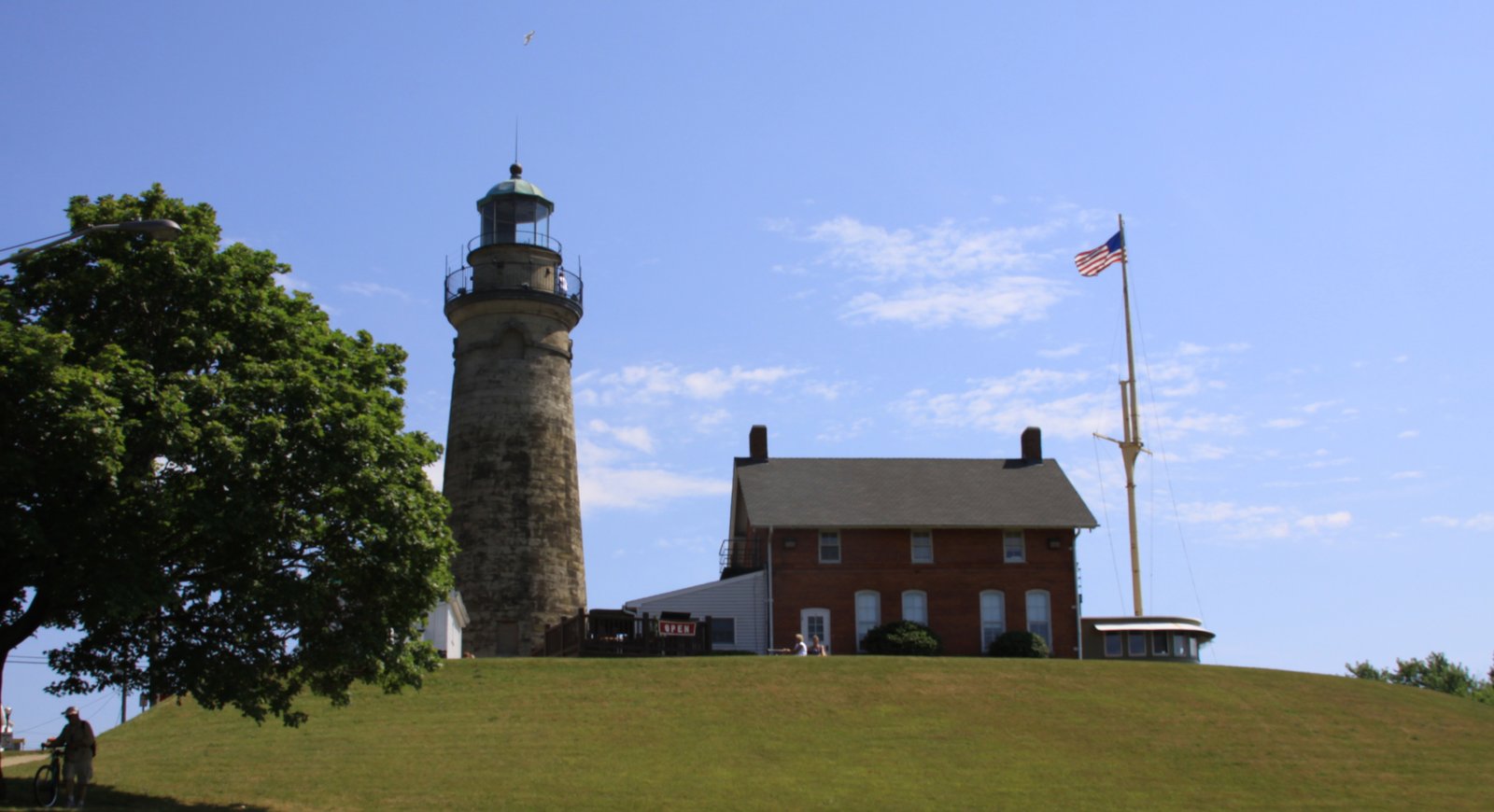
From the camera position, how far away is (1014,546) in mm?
50125

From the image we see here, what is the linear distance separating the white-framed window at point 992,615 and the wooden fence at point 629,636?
1103cm

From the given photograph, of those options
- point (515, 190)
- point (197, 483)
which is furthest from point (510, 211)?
point (197, 483)

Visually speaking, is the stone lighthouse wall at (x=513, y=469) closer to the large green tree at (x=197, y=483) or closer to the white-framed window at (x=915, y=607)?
the white-framed window at (x=915, y=607)

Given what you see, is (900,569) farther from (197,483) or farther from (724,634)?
(197,483)

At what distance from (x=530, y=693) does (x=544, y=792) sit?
323 inches

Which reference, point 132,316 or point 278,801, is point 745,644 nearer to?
point 278,801

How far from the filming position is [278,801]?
83.0 ft

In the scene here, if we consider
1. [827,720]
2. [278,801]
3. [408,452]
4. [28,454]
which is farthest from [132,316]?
[827,720]

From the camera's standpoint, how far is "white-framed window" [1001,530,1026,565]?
49.9 metres

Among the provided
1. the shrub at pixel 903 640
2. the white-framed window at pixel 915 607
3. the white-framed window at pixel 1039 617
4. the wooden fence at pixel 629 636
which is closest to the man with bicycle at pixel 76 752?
the wooden fence at pixel 629 636

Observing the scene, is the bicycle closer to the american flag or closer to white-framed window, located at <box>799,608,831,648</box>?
white-framed window, located at <box>799,608,831,648</box>

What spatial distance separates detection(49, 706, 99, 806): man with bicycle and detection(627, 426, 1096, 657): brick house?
87.0ft

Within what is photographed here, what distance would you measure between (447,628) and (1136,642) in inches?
903

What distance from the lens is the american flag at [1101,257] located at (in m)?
52.5
